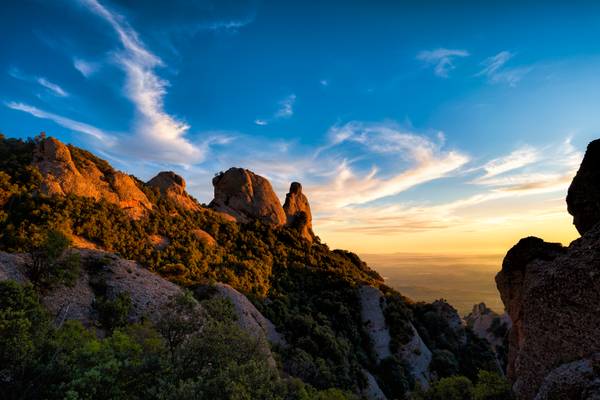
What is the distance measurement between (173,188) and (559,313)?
243 ft

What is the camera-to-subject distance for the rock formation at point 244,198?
8957 cm

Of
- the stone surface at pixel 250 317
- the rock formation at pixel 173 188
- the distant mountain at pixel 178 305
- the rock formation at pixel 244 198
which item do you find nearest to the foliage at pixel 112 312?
the distant mountain at pixel 178 305

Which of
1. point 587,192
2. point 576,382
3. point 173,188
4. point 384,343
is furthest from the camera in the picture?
point 173,188

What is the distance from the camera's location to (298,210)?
112 m

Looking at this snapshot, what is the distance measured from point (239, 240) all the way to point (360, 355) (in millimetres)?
35938

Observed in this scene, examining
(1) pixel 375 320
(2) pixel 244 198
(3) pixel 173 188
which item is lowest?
(1) pixel 375 320

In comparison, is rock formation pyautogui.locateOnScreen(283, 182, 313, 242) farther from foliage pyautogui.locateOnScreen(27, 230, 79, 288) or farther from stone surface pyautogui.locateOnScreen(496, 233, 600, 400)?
stone surface pyautogui.locateOnScreen(496, 233, 600, 400)

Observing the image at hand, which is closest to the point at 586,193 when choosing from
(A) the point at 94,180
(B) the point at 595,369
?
(B) the point at 595,369

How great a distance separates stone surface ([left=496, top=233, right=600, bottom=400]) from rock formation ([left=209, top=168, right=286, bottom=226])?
74.0 metres

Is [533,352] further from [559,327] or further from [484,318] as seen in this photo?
[484,318]

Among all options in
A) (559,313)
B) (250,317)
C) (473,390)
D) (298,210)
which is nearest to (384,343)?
(250,317)

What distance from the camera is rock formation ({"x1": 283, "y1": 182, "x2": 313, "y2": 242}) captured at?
104438 mm

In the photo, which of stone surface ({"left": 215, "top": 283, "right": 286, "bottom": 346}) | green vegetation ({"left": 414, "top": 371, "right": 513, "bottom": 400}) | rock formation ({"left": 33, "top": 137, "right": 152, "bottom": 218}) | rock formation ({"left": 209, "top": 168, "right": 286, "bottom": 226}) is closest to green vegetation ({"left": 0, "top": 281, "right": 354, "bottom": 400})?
stone surface ({"left": 215, "top": 283, "right": 286, "bottom": 346})

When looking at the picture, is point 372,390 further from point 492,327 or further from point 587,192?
point 492,327
